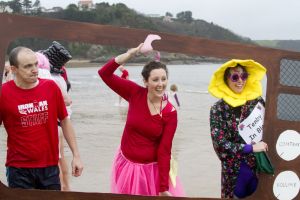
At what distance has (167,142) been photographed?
3.41m

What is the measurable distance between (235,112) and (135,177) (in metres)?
0.82

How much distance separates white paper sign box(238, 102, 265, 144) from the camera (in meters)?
3.59

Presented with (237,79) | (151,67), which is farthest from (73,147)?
(237,79)

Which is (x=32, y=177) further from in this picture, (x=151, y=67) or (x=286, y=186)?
(x=286, y=186)

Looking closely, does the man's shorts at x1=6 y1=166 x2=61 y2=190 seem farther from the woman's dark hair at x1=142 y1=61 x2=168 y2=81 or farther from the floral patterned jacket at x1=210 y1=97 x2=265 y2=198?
the floral patterned jacket at x1=210 y1=97 x2=265 y2=198

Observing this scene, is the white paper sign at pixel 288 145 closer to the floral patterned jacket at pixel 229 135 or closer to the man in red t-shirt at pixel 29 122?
the floral patterned jacket at pixel 229 135

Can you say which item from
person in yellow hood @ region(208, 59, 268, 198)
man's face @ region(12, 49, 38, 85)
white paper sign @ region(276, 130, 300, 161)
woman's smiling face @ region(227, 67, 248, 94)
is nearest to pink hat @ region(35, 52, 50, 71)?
man's face @ region(12, 49, 38, 85)

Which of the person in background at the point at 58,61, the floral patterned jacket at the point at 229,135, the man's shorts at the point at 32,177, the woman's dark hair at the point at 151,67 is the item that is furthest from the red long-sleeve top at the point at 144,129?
the person in background at the point at 58,61

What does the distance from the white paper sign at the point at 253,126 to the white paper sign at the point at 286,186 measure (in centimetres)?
32

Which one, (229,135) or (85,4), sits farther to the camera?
(85,4)

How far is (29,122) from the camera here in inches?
126

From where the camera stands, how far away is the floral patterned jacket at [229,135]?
3543 millimetres

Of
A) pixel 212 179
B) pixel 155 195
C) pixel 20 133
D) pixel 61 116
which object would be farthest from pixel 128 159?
pixel 212 179

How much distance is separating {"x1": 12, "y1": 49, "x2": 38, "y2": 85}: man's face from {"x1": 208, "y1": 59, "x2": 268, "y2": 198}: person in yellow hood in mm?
1212
